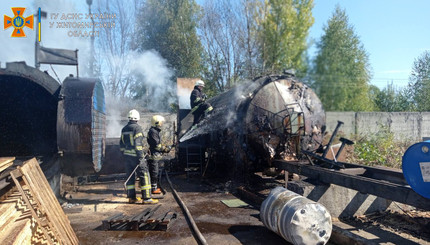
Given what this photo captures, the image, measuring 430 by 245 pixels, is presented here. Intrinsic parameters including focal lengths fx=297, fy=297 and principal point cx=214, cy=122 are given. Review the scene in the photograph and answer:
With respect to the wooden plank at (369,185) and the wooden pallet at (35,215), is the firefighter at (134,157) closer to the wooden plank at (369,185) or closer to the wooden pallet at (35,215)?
the wooden pallet at (35,215)

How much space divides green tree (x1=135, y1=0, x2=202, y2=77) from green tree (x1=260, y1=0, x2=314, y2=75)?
461 centimetres

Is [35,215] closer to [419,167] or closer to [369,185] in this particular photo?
[369,185]

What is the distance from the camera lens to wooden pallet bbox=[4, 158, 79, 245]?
270cm

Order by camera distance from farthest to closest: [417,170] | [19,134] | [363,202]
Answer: [19,134], [363,202], [417,170]

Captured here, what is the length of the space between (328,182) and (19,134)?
6680 millimetres

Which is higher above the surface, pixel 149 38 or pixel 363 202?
pixel 149 38

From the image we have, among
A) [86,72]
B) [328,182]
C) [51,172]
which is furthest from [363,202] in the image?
[86,72]

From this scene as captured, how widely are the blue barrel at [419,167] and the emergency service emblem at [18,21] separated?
11.7 m

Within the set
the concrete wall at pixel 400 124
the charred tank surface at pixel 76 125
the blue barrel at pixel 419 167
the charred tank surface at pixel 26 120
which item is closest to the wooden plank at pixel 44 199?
the charred tank surface at pixel 76 125

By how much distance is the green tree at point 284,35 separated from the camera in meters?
19.7

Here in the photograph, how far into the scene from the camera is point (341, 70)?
19516 millimetres

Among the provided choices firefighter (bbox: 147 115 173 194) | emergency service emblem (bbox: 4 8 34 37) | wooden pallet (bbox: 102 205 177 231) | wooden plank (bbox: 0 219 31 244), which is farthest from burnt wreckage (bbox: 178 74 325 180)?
emergency service emblem (bbox: 4 8 34 37)

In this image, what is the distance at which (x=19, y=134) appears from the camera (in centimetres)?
685

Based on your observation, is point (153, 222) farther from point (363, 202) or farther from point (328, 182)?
point (363, 202)
